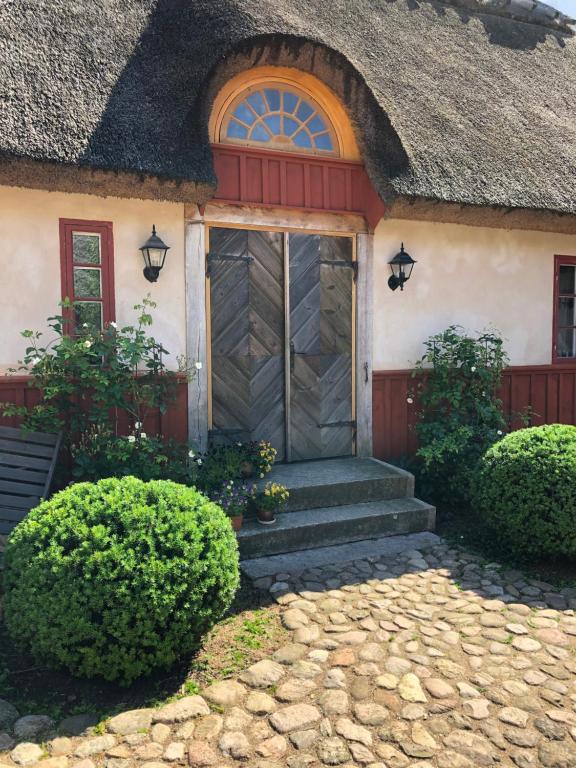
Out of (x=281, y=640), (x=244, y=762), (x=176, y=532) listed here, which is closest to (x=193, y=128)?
(x=176, y=532)

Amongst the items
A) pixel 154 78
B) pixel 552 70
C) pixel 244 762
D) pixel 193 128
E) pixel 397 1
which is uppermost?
pixel 397 1

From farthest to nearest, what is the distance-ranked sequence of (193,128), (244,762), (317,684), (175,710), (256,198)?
(256,198)
(193,128)
(317,684)
(175,710)
(244,762)

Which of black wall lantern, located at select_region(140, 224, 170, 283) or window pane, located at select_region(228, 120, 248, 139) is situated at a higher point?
window pane, located at select_region(228, 120, 248, 139)

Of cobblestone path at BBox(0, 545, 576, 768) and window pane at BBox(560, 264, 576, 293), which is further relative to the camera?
window pane at BBox(560, 264, 576, 293)

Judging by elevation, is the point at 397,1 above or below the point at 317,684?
above

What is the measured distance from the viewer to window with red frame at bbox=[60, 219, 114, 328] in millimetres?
5352

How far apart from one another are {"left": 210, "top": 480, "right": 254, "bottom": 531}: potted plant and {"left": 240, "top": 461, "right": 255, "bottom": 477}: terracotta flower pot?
0.44 meters

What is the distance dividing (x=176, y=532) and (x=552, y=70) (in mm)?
8616

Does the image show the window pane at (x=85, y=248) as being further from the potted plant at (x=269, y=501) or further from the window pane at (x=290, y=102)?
the potted plant at (x=269, y=501)

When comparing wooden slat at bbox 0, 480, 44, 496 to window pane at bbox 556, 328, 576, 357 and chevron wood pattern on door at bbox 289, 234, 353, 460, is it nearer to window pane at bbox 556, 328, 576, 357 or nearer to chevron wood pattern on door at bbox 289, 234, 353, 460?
chevron wood pattern on door at bbox 289, 234, 353, 460

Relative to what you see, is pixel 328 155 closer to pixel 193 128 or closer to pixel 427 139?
pixel 427 139

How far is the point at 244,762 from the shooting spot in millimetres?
2740

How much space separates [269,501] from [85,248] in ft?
9.01

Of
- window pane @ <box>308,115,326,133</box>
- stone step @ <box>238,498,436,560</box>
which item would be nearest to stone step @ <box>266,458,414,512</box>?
stone step @ <box>238,498,436,560</box>
